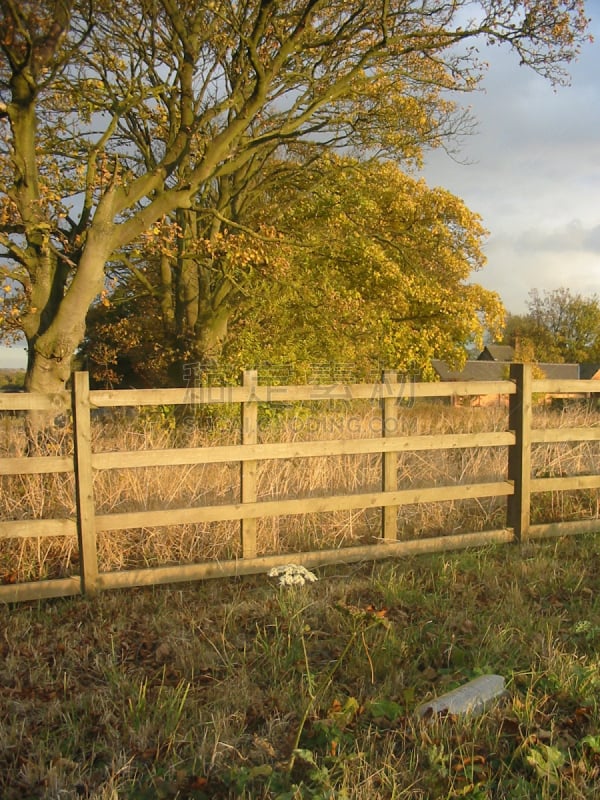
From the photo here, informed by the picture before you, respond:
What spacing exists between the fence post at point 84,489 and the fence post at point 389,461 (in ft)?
7.72

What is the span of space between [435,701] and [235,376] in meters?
A: 10.6

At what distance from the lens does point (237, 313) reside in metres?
16.1

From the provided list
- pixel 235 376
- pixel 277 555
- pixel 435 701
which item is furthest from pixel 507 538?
pixel 235 376

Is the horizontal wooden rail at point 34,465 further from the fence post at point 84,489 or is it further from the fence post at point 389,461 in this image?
the fence post at point 389,461

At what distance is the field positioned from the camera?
2.37 metres

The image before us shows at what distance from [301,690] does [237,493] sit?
315 centimetres

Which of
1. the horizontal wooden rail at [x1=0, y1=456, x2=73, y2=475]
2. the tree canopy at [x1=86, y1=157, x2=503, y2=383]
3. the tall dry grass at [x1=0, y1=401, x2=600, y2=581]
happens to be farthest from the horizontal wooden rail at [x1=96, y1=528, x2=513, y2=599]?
the tree canopy at [x1=86, y1=157, x2=503, y2=383]

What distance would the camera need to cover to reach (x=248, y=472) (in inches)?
196

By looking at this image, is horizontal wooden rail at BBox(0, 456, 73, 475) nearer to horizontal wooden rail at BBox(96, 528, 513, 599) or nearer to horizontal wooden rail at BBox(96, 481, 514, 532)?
horizontal wooden rail at BBox(96, 481, 514, 532)

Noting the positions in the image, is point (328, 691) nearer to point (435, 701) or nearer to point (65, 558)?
point (435, 701)

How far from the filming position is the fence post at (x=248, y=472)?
195 inches

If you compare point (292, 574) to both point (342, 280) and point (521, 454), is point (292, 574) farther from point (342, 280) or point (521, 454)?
point (342, 280)

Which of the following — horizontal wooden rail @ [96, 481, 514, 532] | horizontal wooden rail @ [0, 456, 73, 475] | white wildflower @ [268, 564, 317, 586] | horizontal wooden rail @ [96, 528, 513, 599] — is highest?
horizontal wooden rail @ [0, 456, 73, 475]

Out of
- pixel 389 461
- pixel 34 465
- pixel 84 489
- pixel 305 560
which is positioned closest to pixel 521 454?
pixel 389 461
